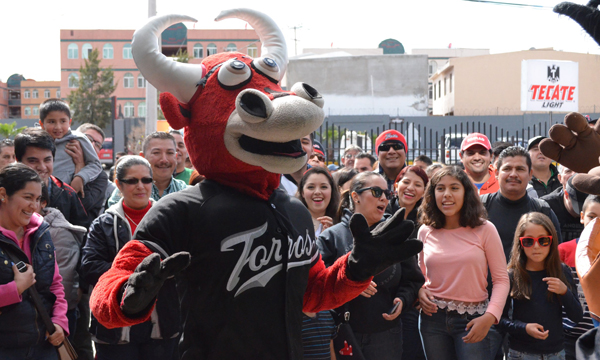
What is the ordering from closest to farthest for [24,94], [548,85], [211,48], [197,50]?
[548,85], [197,50], [211,48], [24,94]

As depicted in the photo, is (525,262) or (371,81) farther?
(371,81)

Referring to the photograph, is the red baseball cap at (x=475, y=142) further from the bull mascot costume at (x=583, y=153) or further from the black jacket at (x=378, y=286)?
the bull mascot costume at (x=583, y=153)

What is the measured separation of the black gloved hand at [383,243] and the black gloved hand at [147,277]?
2.36 ft

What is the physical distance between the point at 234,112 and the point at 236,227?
46 centimetres

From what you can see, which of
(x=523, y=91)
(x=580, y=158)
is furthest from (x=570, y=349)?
(x=523, y=91)

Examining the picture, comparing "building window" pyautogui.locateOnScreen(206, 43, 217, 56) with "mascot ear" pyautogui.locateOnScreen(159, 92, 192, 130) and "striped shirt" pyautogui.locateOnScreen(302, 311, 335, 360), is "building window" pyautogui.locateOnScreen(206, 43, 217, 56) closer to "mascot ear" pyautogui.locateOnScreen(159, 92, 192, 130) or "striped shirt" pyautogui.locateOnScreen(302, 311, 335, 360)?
"striped shirt" pyautogui.locateOnScreen(302, 311, 335, 360)

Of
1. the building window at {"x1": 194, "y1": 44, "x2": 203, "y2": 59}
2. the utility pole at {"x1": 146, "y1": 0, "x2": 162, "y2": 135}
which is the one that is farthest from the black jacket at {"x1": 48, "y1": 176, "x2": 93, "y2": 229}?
the building window at {"x1": 194, "y1": 44, "x2": 203, "y2": 59}

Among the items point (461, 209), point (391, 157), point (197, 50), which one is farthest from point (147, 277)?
point (197, 50)

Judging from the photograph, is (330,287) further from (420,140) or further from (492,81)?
(492,81)

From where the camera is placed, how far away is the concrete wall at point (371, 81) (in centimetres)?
3641

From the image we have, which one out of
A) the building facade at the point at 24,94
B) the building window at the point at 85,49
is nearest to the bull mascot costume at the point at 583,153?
the building window at the point at 85,49

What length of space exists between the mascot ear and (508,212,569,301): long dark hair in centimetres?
297

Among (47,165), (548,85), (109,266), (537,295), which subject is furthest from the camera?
(548,85)

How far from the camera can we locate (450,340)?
4027mm
